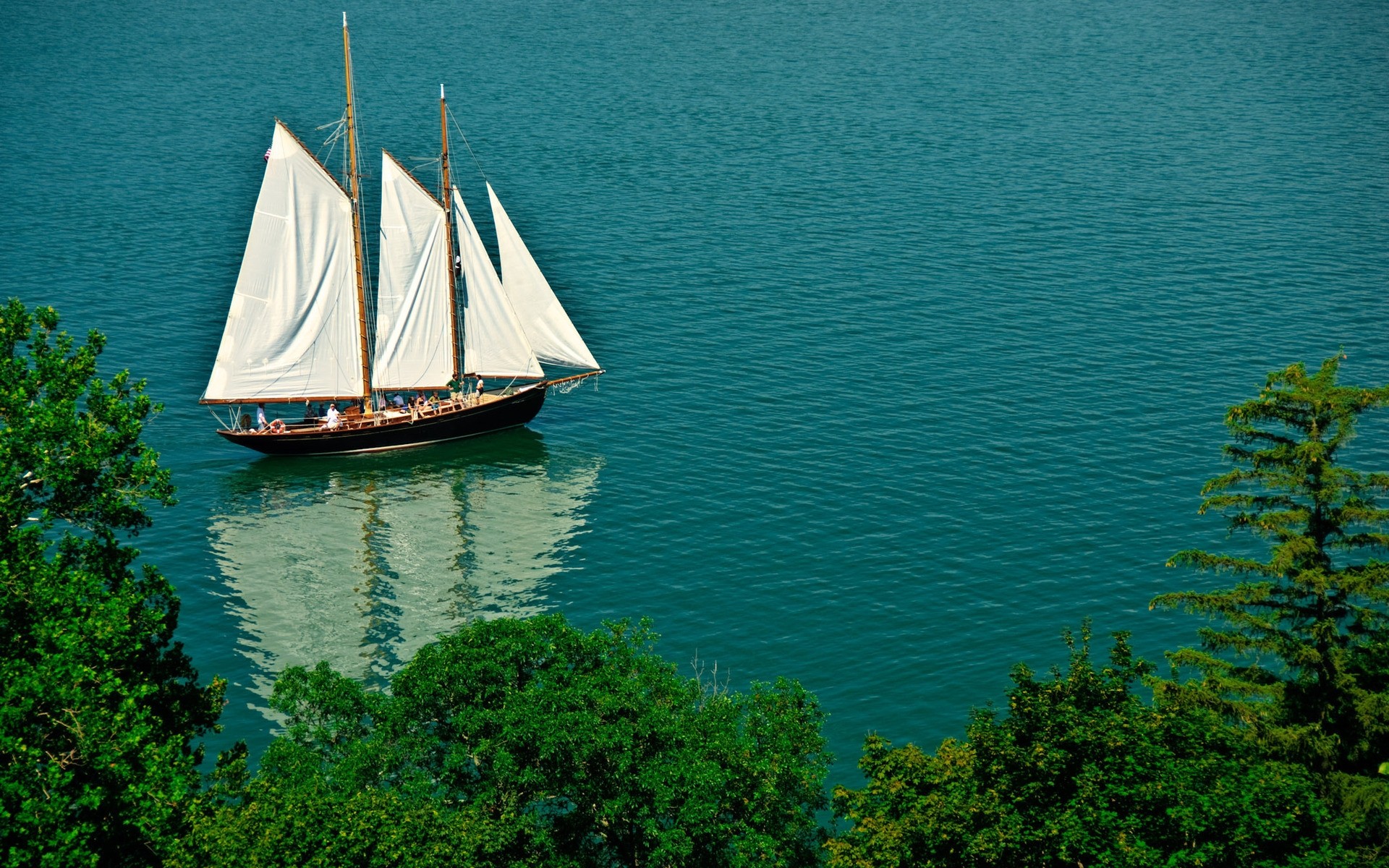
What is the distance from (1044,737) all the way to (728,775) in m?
8.57

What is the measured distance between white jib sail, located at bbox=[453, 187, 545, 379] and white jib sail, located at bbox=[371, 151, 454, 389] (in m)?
1.66

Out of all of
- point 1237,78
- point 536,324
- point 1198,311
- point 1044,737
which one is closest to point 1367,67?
point 1237,78

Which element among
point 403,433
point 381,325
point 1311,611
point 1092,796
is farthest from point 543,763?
point 381,325

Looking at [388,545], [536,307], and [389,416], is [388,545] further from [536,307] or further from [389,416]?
[536,307]

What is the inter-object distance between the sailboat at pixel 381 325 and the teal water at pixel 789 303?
2.91 metres

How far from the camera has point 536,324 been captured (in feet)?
290

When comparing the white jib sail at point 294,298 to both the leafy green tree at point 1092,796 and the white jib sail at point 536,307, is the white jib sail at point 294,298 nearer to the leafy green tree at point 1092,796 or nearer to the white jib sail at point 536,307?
the white jib sail at point 536,307

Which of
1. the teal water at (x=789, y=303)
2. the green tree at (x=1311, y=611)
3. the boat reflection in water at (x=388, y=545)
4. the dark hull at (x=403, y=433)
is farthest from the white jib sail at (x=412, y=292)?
the green tree at (x=1311, y=611)

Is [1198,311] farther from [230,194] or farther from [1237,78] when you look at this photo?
[230,194]

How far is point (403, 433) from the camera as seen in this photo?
86.6 m

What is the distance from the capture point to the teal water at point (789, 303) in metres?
69.5

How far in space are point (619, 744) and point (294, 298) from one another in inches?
2223

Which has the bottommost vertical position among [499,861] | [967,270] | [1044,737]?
[499,861]

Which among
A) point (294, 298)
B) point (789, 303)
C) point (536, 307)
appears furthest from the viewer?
point (789, 303)
